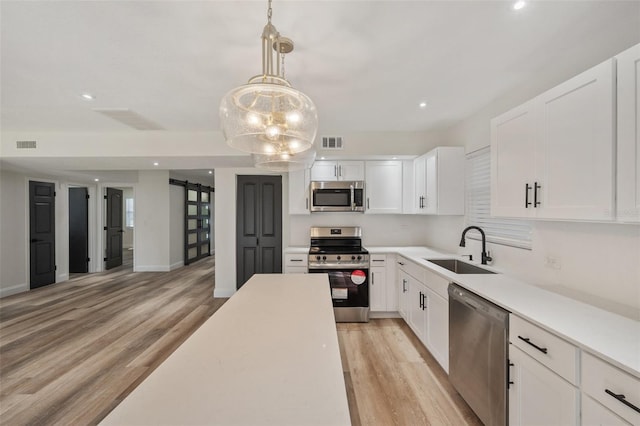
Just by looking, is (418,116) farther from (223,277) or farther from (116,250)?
(116,250)

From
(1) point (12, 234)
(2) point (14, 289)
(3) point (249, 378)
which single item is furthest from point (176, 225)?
(3) point (249, 378)

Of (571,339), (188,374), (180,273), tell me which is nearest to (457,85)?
(571,339)

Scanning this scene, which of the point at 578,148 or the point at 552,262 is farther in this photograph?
the point at 552,262

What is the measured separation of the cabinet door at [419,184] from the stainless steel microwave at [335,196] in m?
0.78

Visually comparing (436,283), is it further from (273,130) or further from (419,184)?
(273,130)

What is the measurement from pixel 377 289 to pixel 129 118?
3867 mm

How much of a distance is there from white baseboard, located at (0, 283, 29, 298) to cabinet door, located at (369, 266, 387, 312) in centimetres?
636

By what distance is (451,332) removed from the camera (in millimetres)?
2121

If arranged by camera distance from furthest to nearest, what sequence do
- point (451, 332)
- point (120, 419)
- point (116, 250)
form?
point (116, 250) < point (451, 332) < point (120, 419)

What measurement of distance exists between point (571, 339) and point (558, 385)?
0.89 feet

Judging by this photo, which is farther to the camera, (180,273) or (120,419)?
(180,273)

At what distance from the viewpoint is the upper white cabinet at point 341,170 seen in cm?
382

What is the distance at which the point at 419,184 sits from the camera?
3.65m

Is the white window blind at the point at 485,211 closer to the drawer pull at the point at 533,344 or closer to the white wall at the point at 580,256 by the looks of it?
the white wall at the point at 580,256
